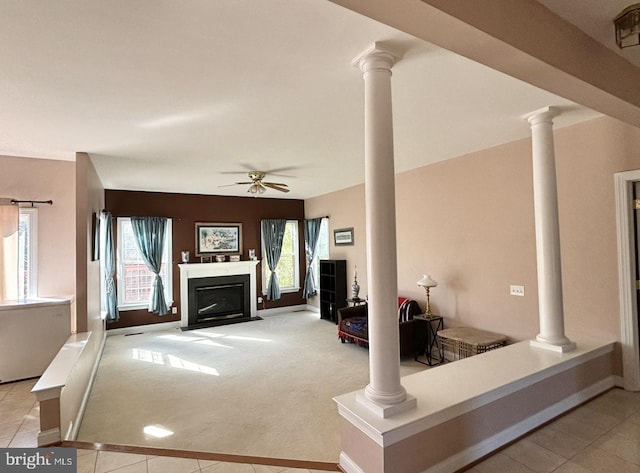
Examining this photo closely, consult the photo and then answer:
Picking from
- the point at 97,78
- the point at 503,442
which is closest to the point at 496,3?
the point at 97,78

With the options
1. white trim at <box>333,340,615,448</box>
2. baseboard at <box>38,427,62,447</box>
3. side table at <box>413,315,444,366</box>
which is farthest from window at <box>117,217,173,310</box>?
white trim at <box>333,340,615,448</box>

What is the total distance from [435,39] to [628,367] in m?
3.43

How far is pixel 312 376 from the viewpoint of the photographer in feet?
12.8

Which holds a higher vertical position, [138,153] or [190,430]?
A: [138,153]

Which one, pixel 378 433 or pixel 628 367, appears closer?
pixel 378 433

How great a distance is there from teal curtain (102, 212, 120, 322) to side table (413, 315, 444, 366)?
16.0ft

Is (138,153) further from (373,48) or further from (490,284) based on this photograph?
(490,284)

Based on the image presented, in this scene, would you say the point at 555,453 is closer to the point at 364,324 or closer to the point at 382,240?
the point at 382,240

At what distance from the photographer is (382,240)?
75.0 inches

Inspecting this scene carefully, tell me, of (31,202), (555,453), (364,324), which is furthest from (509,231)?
(31,202)

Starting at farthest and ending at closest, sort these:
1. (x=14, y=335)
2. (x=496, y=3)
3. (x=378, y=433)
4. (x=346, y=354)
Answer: (x=346, y=354)
(x=14, y=335)
(x=378, y=433)
(x=496, y=3)

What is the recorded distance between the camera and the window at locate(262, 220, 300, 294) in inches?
305

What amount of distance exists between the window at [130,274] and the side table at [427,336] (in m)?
4.84

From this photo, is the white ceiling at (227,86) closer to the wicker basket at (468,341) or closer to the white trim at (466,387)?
the white trim at (466,387)
